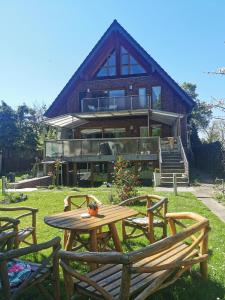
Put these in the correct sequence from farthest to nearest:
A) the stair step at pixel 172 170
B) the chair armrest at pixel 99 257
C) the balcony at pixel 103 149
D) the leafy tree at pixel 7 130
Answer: the leafy tree at pixel 7 130
the balcony at pixel 103 149
the stair step at pixel 172 170
the chair armrest at pixel 99 257

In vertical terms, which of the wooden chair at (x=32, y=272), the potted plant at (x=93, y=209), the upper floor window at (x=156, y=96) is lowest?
the wooden chair at (x=32, y=272)

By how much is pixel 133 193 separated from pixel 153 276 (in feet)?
24.0

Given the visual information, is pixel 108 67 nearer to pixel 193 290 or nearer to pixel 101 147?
pixel 101 147

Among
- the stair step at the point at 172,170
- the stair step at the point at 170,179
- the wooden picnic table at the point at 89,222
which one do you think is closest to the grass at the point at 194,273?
the wooden picnic table at the point at 89,222

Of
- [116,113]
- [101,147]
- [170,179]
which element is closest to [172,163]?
[170,179]

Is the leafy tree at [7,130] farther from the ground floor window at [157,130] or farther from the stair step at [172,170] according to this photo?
the stair step at [172,170]

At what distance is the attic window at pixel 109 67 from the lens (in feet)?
82.0

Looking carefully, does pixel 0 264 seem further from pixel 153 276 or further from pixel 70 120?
pixel 70 120

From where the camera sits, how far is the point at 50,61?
27.8 m

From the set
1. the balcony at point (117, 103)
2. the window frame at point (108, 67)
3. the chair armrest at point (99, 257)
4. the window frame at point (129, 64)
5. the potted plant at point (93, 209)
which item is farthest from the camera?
the window frame at point (108, 67)

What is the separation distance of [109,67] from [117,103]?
13.6ft

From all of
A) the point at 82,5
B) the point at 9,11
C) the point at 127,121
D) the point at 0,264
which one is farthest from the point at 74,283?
the point at 127,121

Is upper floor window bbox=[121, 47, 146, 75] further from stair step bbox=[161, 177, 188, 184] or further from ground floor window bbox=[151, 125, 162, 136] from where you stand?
stair step bbox=[161, 177, 188, 184]

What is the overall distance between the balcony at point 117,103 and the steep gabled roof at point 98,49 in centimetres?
261
